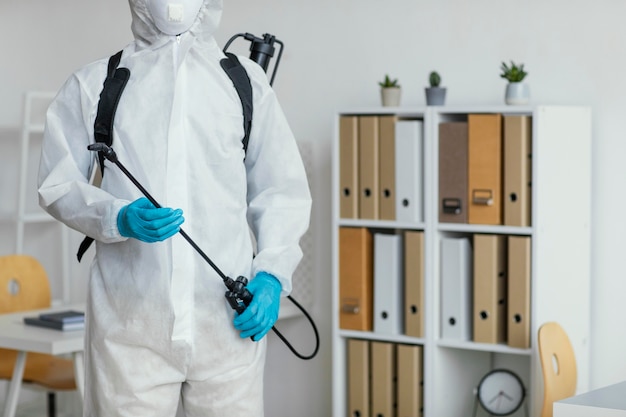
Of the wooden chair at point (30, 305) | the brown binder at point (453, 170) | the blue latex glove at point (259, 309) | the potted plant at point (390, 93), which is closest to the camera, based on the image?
the blue latex glove at point (259, 309)

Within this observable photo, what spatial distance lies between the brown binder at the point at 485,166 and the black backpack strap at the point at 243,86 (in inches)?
48.0

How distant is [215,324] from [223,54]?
21.7 inches

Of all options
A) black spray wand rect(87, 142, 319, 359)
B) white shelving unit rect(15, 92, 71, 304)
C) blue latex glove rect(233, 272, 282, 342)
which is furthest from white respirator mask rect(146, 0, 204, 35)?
white shelving unit rect(15, 92, 71, 304)

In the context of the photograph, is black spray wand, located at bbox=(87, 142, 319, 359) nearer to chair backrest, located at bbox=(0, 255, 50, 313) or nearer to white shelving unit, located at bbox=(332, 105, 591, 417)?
white shelving unit, located at bbox=(332, 105, 591, 417)

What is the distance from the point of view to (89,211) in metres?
1.91

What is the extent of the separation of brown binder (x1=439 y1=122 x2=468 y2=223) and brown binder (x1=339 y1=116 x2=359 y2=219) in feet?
0.98

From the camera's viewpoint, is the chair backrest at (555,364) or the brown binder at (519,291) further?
the brown binder at (519,291)

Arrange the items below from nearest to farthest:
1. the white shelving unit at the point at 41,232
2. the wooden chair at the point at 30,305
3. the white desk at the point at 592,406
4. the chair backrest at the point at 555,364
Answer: the white desk at the point at 592,406 < the chair backrest at the point at 555,364 < the wooden chair at the point at 30,305 < the white shelving unit at the point at 41,232

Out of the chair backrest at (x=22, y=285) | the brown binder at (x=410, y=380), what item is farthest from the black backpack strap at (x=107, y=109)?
the chair backrest at (x=22, y=285)

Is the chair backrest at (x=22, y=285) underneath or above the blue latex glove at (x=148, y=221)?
underneath

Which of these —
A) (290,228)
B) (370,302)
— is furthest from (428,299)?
(290,228)

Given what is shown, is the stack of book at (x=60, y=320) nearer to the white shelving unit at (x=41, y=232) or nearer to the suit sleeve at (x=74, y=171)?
the white shelving unit at (x=41, y=232)

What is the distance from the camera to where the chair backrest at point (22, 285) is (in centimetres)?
377

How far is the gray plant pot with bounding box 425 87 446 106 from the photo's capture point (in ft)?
10.6
